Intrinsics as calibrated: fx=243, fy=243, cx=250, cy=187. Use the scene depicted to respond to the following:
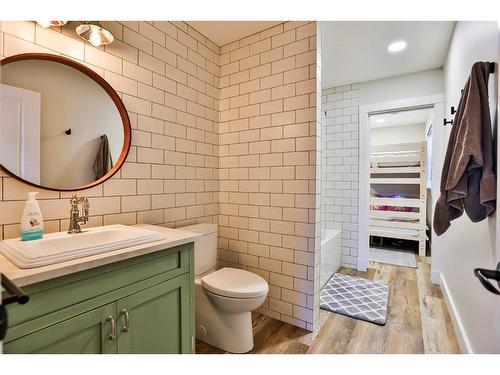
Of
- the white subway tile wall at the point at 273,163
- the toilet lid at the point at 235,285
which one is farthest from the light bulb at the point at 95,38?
the toilet lid at the point at 235,285

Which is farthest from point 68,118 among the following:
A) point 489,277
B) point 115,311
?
point 489,277

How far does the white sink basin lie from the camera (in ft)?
2.69

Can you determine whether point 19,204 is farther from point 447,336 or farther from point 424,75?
point 424,75

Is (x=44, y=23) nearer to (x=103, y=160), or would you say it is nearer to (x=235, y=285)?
(x=103, y=160)

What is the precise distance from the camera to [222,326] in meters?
1.63

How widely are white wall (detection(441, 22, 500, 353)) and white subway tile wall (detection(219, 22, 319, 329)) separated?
913 mm

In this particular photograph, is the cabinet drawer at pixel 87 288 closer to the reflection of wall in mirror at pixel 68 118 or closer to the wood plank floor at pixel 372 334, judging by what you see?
the reflection of wall in mirror at pixel 68 118

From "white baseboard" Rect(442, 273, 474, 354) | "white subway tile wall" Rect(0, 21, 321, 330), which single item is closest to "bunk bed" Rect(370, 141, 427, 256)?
"white baseboard" Rect(442, 273, 474, 354)

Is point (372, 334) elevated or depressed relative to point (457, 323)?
depressed

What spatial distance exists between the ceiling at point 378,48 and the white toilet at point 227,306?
2073 millimetres

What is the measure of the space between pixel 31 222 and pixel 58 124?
558 mm

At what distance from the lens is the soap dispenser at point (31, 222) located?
1.03m
